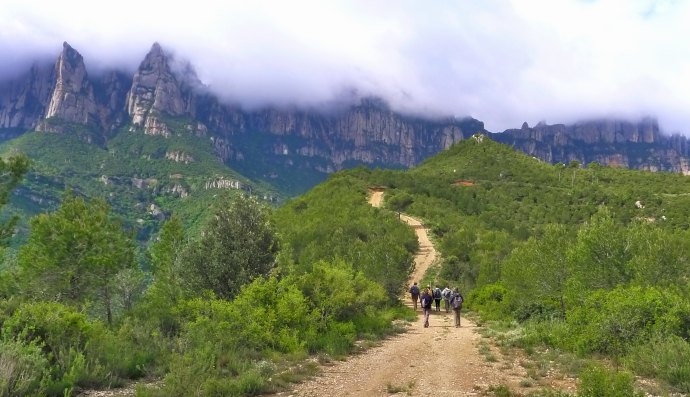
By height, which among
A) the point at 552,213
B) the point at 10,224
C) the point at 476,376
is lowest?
the point at 476,376

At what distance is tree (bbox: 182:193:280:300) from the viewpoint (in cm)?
1692

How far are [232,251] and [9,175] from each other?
10688 mm

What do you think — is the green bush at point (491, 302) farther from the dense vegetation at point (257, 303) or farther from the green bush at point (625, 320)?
the green bush at point (625, 320)

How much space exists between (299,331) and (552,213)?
66.6 meters

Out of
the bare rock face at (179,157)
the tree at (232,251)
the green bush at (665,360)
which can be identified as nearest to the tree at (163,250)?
the tree at (232,251)

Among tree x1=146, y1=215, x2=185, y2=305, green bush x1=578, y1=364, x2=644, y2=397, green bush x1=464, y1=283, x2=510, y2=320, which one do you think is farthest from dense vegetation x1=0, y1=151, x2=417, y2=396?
green bush x1=578, y1=364, x2=644, y2=397

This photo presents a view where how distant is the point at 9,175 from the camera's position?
63.6ft

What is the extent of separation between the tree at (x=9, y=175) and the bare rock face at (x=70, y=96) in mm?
179741

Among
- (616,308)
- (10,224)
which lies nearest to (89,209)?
(10,224)

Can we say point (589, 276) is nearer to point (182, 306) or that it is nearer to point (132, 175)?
point (182, 306)

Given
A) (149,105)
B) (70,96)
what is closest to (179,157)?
(149,105)

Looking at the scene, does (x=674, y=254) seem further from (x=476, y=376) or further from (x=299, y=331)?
(x=299, y=331)

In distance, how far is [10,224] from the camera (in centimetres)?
2019

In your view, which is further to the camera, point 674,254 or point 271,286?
point 674,254
